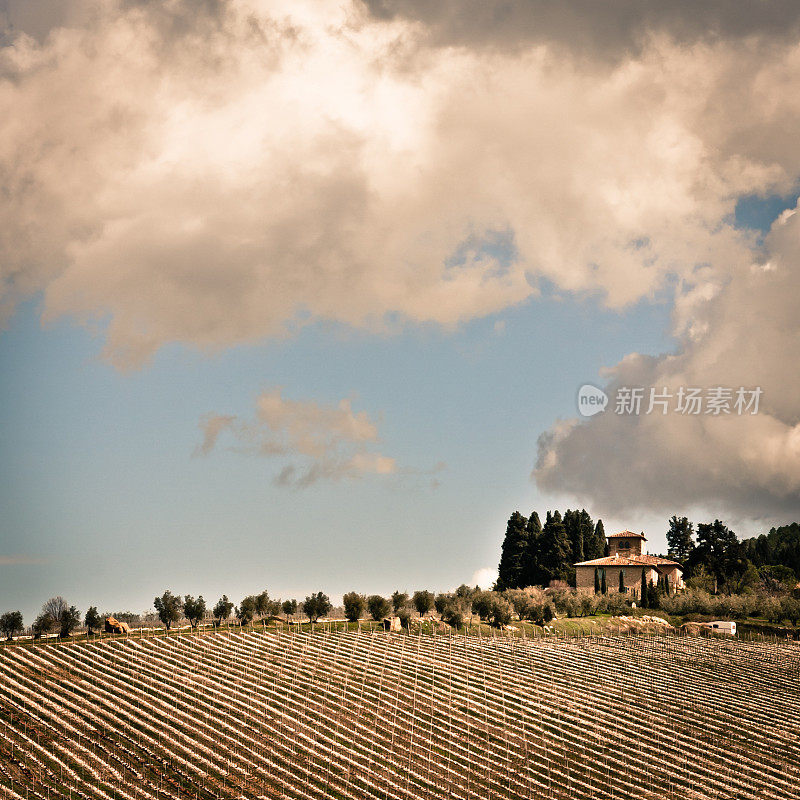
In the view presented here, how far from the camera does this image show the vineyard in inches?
1663

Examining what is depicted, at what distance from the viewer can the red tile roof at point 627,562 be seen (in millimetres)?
125688

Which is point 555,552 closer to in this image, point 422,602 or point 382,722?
point 422,602

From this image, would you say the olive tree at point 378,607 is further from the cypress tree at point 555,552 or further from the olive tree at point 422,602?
the cypress tree at point 555,552

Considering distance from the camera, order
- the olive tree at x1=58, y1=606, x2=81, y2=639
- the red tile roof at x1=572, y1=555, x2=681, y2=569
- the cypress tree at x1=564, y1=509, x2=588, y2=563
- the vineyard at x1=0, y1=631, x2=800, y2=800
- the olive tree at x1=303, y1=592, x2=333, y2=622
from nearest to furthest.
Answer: the vineyard at x1=0, y1=631, x2=800, y2=800, the olive tree at x1=58, y1=606, x2=81, y2=639, the olive tree at x1=303, y1=592, x2=333, y2=622, the red tile roof at x1=572, y1=555, x2=681, y2=569, the cypress tree at x1=564, y1=509, x2=588, y2=563

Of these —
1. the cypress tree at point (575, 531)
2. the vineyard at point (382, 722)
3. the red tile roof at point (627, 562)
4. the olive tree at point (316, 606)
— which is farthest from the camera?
Result: the cypress tree at point (575, 531)

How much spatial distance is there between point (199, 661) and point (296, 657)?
7.44m

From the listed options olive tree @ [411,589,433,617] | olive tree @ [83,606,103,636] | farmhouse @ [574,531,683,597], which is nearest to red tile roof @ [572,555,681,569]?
farmhouse @ [574,531,683,597]

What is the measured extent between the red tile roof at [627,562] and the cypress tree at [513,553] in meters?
7.99

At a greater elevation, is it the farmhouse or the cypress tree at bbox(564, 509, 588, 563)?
the cypress tree at bbox(564, 509, 588, 563)

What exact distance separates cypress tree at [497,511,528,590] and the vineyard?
50561mm

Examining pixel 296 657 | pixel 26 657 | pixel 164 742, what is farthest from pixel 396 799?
pixel 26 657

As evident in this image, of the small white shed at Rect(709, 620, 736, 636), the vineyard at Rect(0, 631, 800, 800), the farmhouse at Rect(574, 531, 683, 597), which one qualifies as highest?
the farmhouse at Rect(574, 531, 683, 597)

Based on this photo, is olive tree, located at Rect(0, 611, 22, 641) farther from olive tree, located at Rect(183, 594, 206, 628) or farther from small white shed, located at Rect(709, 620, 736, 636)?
small white shed, located at Rect(709, 620, 736, 636)

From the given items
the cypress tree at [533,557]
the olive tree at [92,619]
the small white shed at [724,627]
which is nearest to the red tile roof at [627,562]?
the cypress tree at [533,557]
